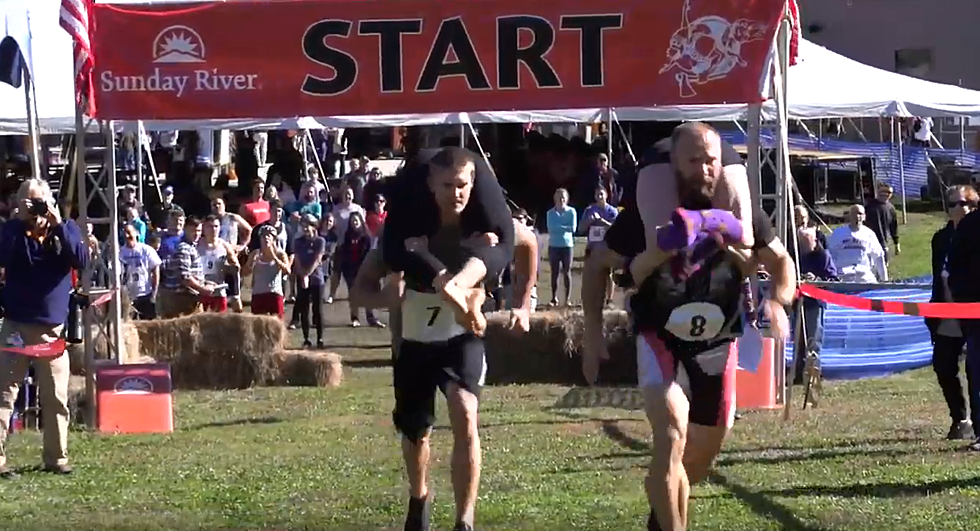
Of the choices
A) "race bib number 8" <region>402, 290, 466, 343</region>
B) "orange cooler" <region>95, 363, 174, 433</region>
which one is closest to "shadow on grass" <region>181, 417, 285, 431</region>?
"orange cooler" <region>95, 363, 174, 433</region>

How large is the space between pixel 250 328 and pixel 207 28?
4224 mm

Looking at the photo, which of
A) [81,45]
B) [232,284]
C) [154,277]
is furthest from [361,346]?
[81,45]

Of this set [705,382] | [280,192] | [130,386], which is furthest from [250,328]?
[280,192]

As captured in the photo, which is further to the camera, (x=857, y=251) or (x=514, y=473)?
(x=857, y=251)

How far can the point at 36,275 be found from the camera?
9633 millimetres

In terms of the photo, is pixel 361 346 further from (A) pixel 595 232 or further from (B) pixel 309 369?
(A) pixel 595 232

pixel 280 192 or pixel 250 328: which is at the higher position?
pixel 280 192

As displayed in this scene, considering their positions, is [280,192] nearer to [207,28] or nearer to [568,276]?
[568,276]

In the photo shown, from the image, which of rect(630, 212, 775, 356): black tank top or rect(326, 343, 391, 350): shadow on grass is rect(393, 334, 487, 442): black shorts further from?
rect(326, 343, 391, 350): shadow on grass

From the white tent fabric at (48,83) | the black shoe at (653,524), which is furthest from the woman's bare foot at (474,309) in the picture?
the white tent fabric at (48,83)

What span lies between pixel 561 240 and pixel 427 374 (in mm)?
15391

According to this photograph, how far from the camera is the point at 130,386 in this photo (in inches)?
487

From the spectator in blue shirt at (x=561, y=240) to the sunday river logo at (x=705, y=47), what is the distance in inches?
379

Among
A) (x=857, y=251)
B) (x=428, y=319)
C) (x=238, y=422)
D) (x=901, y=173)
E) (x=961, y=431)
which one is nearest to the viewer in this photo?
(x=428, y=319)
